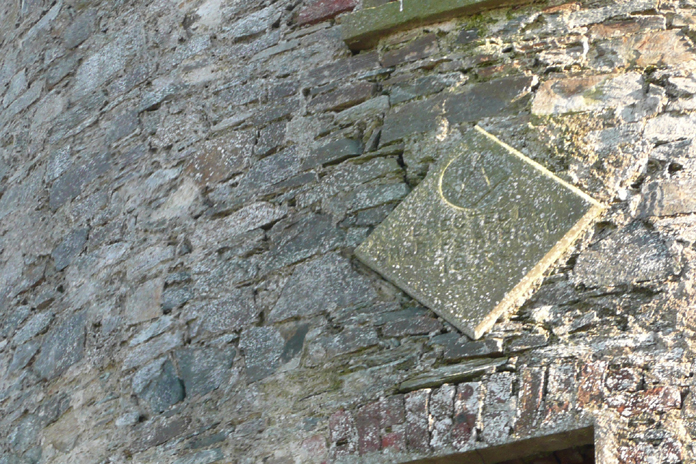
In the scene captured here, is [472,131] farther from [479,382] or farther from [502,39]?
[479,382]

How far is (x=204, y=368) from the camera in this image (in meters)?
2.91

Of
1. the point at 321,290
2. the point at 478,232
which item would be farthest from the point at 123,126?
the point at 478,232

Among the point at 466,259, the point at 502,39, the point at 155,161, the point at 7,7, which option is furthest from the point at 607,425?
the point at 7,7

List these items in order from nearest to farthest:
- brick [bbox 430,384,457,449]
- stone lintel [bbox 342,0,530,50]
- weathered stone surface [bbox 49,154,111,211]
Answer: brick [bbox 430,384,457,449] < stone lintel [bbox 342,0,530,50] < weathered stone surface [bbox 49,154,111,211]

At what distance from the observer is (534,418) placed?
239 cm

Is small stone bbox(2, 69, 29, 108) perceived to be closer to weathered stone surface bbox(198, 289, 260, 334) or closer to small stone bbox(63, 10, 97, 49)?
small stone bbox(63, 10, 97, 49)

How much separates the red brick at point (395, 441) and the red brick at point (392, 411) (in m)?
0.03

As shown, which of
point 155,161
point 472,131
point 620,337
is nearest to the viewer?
point 620,337

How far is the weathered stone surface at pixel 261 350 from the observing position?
9.21ft

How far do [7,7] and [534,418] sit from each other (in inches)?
127

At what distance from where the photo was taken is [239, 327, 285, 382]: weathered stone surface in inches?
111

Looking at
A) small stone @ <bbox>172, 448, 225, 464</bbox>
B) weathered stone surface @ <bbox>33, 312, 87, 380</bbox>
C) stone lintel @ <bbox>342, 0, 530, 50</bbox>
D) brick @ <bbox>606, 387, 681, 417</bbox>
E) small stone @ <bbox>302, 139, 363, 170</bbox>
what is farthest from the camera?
weathered stone surface @ <bbox>33, 312, 87, 380</bbox>

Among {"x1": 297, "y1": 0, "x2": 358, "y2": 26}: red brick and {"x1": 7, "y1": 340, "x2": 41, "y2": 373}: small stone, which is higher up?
→ {"x1": 297, "y1": 0, "x2": 358, "y2": 26}: red brick

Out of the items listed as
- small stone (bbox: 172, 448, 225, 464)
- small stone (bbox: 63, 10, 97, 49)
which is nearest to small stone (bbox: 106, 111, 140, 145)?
small stone (bbox: 63, 10, 97, 49)
